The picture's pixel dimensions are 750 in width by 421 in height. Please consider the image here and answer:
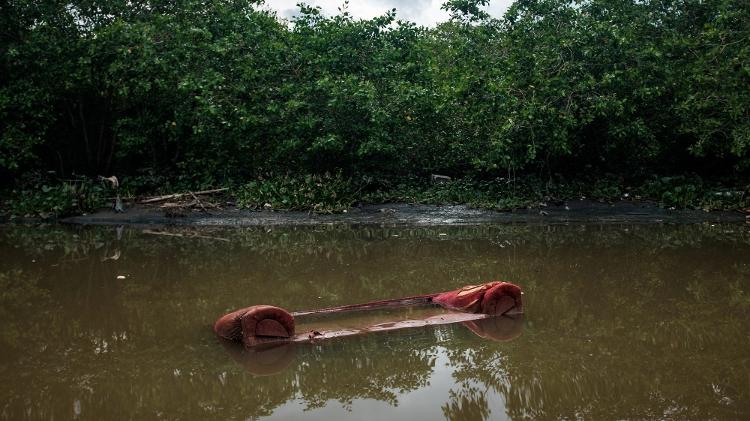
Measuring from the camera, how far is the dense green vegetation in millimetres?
14039

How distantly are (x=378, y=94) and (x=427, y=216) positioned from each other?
3105mm

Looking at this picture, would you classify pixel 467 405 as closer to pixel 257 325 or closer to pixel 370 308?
pixel 257 325

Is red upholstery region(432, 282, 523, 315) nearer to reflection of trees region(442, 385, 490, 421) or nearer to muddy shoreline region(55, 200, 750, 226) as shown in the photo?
reflection of trees region(442, 385, 490, 421)

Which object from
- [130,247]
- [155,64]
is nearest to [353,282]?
[130,247]

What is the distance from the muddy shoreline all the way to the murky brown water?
9.32ft

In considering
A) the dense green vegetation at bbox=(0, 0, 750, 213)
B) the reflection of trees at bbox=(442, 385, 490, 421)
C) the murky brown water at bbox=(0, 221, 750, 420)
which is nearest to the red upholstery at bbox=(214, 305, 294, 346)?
the murky brown water at bbox=(0, 221, 750, 420)

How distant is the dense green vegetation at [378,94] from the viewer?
14.0 meters

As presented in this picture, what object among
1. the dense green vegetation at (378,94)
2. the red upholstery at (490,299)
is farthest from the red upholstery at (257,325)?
the dense green vegetation at (378,94)

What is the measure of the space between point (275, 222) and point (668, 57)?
950 cm

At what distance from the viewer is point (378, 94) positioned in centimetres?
1514

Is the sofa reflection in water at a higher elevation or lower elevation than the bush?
lower

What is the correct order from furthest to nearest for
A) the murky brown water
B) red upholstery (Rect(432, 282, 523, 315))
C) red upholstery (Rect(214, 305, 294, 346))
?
red upholstery (Rect(432, 282, 523, 315)) → red upholstery (Rect(214, 305, 294, 346)) → the murky brown water

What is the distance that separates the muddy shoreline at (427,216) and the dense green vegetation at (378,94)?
0.62 meters

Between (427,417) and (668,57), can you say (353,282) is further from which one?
(668,57)
